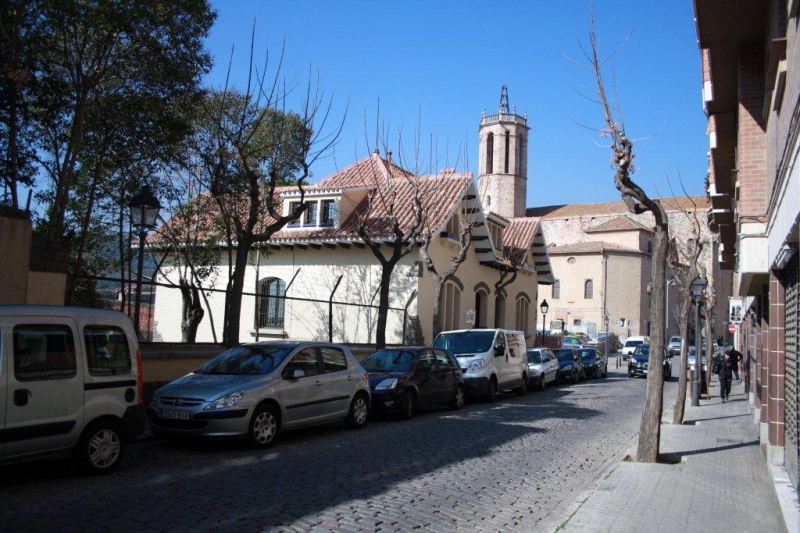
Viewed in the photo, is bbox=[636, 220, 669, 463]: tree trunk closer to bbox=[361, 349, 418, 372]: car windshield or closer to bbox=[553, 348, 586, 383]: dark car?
bbox=[361, 349, 418, 372]: car windshield

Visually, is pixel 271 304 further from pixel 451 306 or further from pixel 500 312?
pixel 500 312

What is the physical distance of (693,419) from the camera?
56.7 ft

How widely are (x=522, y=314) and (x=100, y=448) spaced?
107ft

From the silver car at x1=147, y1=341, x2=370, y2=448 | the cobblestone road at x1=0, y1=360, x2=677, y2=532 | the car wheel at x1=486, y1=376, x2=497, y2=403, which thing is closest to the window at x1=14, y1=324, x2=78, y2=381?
the cobblestone road at x1=0, y1=360, x2=677, y2=532

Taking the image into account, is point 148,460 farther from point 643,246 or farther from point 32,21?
point 643,246

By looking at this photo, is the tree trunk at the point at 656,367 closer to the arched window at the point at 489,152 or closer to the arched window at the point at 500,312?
the arched window at the point at 500,312

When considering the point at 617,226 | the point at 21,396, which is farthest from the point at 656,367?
the point at 617,226

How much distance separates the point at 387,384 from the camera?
1494 cm

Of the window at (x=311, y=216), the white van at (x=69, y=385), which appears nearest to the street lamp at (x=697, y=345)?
the window at (x=311, y=216)

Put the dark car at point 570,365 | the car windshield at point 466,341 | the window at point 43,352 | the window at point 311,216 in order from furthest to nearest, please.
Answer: the dark car at point 570,365
the window at point 311,216
the car windshield at point 466,341
the window at point 43,352

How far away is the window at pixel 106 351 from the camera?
854 cm

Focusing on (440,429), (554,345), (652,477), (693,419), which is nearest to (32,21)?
(440,429)

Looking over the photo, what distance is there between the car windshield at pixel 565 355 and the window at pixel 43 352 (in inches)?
950

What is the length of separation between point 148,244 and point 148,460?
60.1 feet
